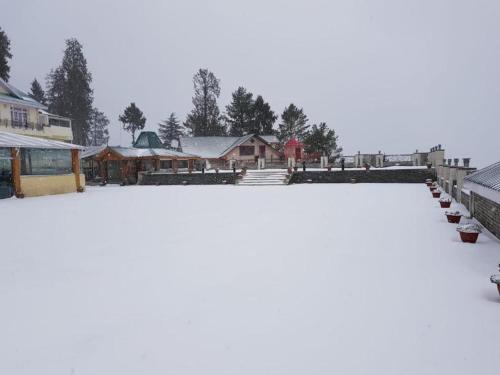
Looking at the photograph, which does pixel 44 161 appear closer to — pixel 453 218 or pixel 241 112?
pixel 453 218

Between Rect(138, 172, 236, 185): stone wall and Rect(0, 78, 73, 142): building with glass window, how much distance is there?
35.1 feet

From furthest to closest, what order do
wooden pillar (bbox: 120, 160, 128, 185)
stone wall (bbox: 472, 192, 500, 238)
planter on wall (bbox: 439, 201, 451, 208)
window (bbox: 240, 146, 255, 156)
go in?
window (bbox: 240, 146, 255, 156) < wooden pillar (bbox: 120, 160, 128, 185) < planter on wall (bbox: 439, 201, 451, 208) < stone wall (bbox: 472, 192, 500, 238)

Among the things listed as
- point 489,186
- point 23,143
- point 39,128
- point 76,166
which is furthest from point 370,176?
point 39,128

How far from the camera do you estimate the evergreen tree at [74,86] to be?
57.0 metres

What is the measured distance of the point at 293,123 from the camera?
6159 cm

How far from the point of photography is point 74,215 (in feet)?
42.8

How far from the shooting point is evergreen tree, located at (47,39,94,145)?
57000 millimetres

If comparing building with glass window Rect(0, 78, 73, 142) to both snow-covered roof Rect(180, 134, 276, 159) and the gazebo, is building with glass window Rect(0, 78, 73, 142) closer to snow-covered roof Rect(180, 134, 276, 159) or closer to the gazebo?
snow-covered roof Rect(180, 134, 276, 159)

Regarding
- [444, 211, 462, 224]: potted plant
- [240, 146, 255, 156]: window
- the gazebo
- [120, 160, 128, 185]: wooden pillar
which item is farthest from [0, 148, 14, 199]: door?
[240, 146, 255, 156]: window

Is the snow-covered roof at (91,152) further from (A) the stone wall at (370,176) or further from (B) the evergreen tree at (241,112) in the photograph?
(B) the evergreen tree at (241,112)

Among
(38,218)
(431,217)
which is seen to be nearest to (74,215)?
(38,218)

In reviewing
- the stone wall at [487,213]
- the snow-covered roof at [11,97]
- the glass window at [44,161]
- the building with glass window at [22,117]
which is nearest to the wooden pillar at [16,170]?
the glass window at [44,161]

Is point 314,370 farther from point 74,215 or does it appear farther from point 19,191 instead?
point 19,191

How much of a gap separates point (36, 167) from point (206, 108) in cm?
4537
